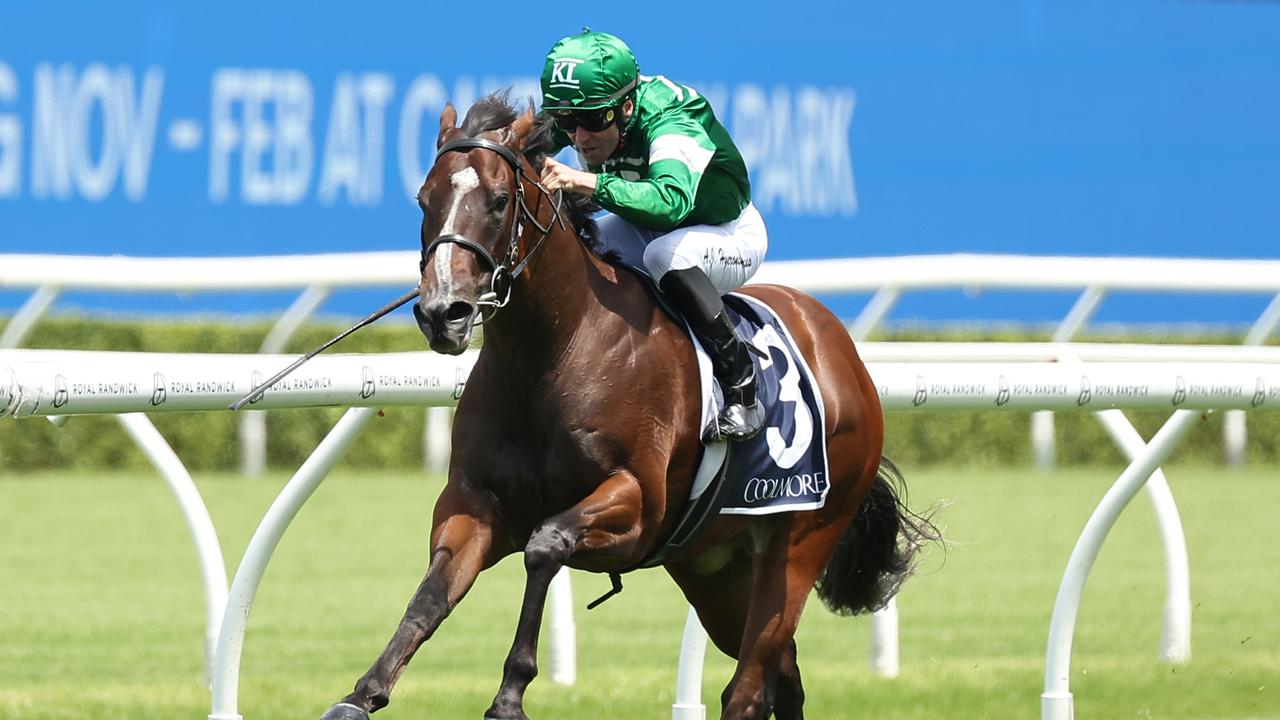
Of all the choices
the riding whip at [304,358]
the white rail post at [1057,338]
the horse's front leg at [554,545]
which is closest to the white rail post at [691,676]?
the horse's front leg at [554,545]

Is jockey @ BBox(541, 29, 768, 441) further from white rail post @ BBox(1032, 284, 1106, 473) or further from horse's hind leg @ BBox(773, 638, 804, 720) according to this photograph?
white rail post @ BBox(1032, 284, 1106, 473)

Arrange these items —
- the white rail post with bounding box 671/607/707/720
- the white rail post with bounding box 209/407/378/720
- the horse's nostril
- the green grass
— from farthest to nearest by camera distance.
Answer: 1. the green grass
2. the white rail post with bounding box 671/607/707/720
3. the white rail post with bounding box 209/407/378/720
4. the horse's nostril

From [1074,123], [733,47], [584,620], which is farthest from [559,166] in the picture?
[1074,123]

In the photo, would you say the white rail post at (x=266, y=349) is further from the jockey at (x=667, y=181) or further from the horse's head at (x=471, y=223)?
the horse's head at (x=471, y=223)

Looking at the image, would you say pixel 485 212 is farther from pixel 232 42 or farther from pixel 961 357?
pixel 232 42

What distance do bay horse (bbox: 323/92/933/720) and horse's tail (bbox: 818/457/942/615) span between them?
498 mm

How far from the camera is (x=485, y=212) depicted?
323cm

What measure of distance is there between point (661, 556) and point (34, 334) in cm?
828

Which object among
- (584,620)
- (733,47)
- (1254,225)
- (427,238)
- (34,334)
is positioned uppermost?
(733,47)

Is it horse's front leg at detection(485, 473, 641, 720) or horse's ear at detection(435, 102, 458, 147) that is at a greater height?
horse's ear at detection(435, 102, 458, 147)

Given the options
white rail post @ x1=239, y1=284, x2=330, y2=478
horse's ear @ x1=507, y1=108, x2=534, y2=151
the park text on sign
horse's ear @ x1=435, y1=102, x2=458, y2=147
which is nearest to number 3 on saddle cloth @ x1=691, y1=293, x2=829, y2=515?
horse's ear @ x1=507, y1=108, x2=534, y2=151

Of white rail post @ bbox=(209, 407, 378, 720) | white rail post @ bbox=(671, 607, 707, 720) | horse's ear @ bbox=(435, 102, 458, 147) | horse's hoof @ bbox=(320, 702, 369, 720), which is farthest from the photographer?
white rail post @ bbox=(671, 607, 707, 720)

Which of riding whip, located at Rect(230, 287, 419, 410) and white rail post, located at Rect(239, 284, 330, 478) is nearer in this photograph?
riding whip, located at Rect(230, 287, 419, 410)

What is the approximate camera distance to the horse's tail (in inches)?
181
